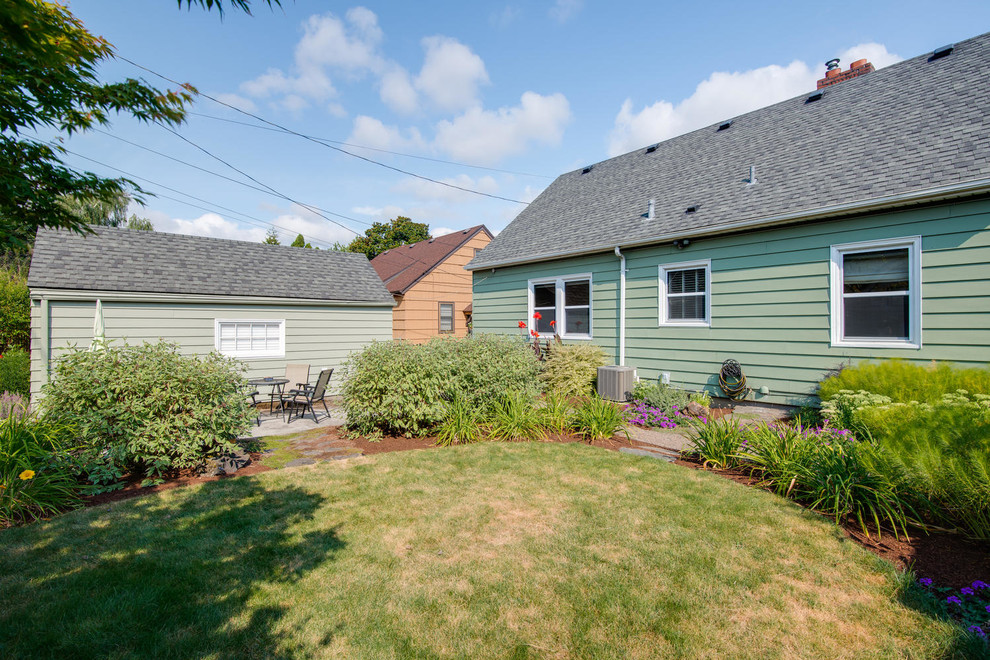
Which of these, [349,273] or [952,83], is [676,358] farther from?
[349,273]

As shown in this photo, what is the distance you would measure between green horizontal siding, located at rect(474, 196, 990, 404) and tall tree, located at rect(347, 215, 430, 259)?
33.2 meters

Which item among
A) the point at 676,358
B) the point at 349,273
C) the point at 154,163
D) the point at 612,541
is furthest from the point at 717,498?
the point at 154,163

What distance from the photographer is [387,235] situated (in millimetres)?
41844

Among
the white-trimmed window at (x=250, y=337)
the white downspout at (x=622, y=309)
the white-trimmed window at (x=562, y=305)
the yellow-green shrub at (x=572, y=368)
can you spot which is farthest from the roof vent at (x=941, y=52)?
the white-trimmed window at (x=250, y=337)

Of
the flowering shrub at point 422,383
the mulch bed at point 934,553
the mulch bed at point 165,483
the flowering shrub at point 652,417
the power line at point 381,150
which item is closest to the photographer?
the mulch bed at point 934,553

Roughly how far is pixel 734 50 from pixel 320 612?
503 inches

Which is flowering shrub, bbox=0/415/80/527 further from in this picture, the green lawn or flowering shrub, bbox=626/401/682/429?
flowering shrub, bbox=626/401/682/429

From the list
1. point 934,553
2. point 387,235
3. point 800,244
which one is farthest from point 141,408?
point 387,235

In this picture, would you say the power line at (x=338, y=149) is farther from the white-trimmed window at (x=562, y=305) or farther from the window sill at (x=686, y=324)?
the window sill at (x=686, y=324)

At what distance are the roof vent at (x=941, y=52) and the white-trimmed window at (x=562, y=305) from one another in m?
7.75

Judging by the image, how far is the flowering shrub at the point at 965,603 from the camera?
7.71ft

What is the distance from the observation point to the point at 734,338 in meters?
8.21

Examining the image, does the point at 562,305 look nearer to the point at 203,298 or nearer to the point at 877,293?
the point at 877,293

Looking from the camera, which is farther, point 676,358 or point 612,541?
point 676,358
